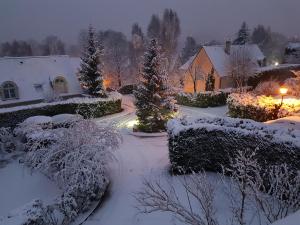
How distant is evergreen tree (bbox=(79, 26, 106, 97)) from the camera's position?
24.6 metres

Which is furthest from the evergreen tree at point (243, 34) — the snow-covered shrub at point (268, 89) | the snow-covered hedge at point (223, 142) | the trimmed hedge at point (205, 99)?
the snow-covered hedge at point (223, 142)

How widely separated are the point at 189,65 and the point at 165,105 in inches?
631

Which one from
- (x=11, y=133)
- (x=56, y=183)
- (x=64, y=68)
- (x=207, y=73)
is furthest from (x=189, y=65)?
(x=56, y=183)

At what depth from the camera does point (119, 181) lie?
38.7ft

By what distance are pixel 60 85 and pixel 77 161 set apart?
685 inches

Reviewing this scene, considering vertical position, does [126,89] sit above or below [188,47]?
below

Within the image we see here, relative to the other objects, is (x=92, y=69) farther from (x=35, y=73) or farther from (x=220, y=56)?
(x=220, y=56)

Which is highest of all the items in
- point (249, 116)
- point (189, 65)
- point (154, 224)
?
point (189, 65)

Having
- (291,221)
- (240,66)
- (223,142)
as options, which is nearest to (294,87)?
(240,66)

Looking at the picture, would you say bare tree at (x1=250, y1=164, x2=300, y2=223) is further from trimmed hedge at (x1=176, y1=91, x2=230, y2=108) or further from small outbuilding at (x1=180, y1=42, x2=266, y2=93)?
small outbuilding at (x1=180, y1=42, x2=266, y2=93)

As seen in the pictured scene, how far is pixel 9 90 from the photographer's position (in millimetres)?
23812

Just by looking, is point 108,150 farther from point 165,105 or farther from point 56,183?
point 165,105

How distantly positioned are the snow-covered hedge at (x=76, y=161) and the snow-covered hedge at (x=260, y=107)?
34.5 ft

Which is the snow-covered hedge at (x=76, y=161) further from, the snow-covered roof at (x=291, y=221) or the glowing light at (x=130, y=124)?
the snow-covered roof at (x=291, y=221)
